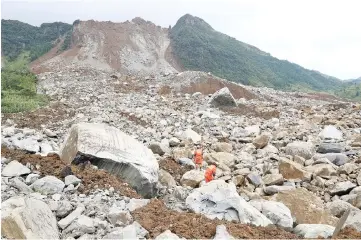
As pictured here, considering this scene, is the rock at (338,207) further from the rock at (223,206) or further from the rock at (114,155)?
the rock at (114,155)

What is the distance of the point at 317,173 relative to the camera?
11555mm

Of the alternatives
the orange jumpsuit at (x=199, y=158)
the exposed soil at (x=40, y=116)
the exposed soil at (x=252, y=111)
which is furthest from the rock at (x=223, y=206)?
the exposed soil at (x=252, y=111)

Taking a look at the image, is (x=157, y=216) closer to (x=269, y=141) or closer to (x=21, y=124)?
(x=269, y=141)

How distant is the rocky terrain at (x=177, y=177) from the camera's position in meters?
6.38

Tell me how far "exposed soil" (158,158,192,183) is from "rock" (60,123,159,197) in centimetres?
204

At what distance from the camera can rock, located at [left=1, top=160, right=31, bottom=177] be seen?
25.3 feet

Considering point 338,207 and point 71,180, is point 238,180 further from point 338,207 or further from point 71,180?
point 71,180

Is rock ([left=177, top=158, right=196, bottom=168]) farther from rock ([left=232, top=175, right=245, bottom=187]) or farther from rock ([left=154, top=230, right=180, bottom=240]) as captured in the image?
rock ([left=154, top=230, right=180, bottom=240])

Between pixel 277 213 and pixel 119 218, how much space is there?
3.45 meters

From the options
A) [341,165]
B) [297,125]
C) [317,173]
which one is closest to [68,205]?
[317,173]

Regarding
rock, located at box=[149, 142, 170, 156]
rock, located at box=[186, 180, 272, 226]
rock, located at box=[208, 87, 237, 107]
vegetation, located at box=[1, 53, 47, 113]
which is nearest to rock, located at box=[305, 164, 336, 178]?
rock, located at box=[186, 180, 272, 226]

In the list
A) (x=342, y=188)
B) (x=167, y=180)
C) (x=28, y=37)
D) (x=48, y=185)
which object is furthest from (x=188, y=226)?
(x=28, y=37)

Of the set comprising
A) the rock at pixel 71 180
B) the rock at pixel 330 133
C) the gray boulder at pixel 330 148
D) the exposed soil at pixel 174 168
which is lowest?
the exposed soil at pixel 174 168

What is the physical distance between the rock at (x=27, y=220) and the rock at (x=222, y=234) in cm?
241
